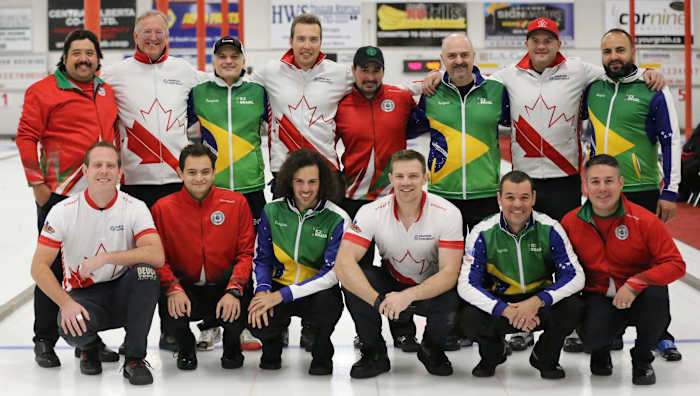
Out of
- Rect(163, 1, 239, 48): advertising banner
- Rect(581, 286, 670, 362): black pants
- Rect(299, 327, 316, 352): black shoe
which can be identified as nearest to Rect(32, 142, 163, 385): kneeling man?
Rect(299, 327, 316, 352): black shoe

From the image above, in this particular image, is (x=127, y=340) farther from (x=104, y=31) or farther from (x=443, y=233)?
(x=104, y=31)

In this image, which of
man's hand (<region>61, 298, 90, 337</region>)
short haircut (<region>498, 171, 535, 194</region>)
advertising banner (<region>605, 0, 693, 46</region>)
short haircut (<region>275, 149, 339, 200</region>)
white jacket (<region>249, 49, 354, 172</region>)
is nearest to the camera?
man's hand (<region>61, 298, 90, 337</region>)

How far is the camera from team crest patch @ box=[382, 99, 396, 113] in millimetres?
4105

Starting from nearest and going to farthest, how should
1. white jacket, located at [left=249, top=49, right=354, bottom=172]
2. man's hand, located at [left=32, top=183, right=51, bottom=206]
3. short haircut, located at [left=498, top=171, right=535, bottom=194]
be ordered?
short haircut, located at [left=498, top=171, right=535, bottom=194], man's hand, located at [left=32, top=183, right=51, bottom=206], white jacket, located at [left=249, top=49, right=354, bottom=172]

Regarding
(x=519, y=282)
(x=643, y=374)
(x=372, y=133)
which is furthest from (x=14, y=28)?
(x=643, y=374)

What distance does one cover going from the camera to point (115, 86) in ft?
13.5

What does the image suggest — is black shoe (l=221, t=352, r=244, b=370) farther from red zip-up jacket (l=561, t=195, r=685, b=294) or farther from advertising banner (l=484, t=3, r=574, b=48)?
advertising banner (l=484, t=3, r=574, b=48)

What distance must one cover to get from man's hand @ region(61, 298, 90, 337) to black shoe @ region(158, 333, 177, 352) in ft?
2.09

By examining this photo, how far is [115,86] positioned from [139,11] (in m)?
14.0

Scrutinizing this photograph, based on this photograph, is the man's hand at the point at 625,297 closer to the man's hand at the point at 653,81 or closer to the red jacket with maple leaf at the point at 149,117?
the man's hand at the point at 653,81

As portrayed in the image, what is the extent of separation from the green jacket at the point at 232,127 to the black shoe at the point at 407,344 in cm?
109

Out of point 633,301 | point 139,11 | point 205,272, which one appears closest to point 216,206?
point 205,272

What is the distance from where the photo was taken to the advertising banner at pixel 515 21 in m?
17.1

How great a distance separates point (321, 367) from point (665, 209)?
186 cm
